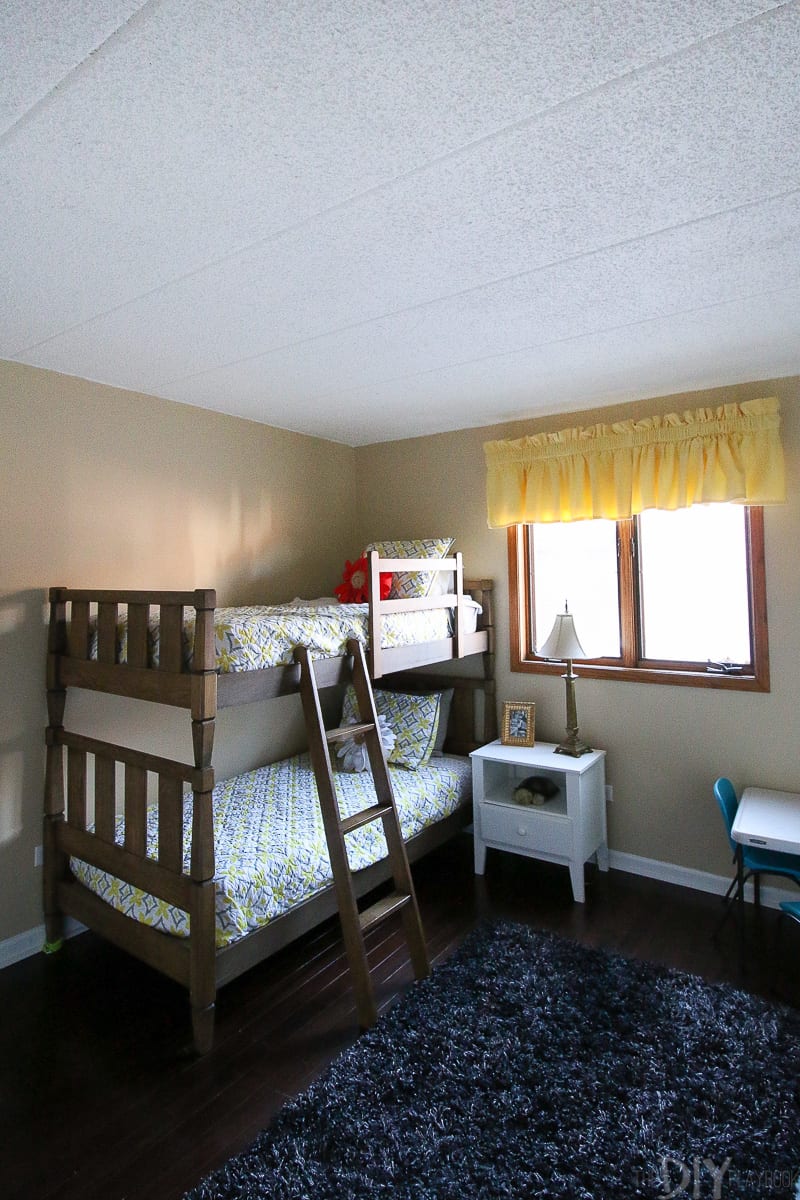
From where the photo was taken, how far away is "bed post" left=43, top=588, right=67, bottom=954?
274cm

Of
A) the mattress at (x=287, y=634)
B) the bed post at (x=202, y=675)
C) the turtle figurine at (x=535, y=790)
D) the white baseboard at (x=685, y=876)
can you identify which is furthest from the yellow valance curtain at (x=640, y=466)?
the bed post at (x=202, y=675)

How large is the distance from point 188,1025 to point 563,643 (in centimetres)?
228

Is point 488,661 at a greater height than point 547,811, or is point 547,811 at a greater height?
point 488,661

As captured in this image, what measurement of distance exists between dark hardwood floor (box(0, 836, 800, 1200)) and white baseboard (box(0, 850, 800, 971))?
55 mm

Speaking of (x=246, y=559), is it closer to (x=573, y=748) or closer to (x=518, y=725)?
(x=518, y=725)

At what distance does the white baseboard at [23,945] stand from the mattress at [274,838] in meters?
0.32

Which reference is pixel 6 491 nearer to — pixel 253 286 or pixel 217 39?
pixel 253 286

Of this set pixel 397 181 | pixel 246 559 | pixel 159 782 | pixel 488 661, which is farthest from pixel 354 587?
pixel 397 181

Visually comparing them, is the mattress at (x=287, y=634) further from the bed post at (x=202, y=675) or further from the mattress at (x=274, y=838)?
the mattress at (x=274, y=838)

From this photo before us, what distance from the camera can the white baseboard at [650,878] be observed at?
8.84 ft

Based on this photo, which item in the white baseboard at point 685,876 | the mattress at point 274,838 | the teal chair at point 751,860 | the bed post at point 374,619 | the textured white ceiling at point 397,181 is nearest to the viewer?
the textured white ceiling at point 397,181

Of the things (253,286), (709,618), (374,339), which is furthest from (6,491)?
(709,618)

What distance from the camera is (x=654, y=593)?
3.43 m

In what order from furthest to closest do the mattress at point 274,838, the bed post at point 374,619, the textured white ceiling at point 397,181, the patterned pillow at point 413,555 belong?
the patterned pillow at point 413,555, the bed post at point 374,619, the mattress at point 274,838, the textured white ceiling at point 397,181
